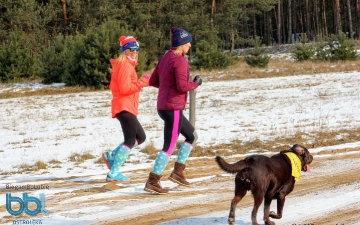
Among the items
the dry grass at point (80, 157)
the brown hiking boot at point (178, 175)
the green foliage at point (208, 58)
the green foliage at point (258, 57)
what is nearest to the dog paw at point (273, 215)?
the brown hiking boot at point (178, 175)

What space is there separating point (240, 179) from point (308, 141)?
6835 mm

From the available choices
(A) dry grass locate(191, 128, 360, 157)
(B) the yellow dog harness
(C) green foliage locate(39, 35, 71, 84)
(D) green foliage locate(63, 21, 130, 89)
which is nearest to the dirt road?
(B) the yellow dog harness

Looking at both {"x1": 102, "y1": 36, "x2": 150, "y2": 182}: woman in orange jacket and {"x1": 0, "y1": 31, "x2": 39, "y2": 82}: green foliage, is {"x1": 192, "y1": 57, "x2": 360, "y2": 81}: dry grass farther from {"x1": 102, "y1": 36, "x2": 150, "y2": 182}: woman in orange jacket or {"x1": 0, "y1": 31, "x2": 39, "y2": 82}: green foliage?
{"x1": 102, "y1": 36, "x2": 150, "y2": 182}: woman in orange jacket

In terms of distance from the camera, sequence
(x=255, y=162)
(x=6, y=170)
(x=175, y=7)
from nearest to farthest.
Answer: (x=255, y=162) < (x=6, y=170) < (x=175, y=7)

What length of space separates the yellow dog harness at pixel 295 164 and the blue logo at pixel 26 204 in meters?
2.77

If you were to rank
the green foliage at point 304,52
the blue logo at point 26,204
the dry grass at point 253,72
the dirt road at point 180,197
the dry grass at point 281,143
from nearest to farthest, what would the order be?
1. the dirt road at point 180,197
2. the blue logo at point 26,204
3. the dry grass at point 281,143
4. the dry grass at point 253,72
5. the green foliage at point 304,52

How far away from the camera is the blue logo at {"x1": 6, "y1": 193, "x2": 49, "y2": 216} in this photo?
581 cm

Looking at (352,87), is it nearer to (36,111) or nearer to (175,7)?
(36,111)

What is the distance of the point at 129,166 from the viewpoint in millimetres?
9133

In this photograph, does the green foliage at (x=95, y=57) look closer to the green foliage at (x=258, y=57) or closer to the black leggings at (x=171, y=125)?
the green foliage at (x=258, y=57)

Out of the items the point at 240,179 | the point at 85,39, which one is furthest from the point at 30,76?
the point at 240,179

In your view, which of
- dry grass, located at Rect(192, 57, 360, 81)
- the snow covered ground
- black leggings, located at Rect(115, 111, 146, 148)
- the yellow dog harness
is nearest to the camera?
the yellow dog harness

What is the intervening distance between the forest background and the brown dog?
19.7 meters

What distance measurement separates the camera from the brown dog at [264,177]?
4.71 m
